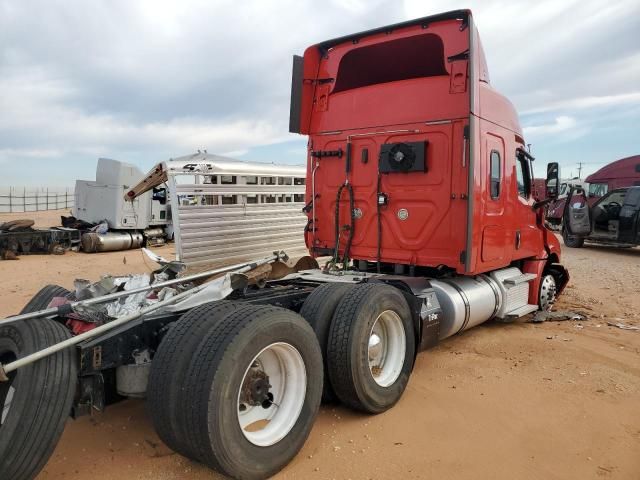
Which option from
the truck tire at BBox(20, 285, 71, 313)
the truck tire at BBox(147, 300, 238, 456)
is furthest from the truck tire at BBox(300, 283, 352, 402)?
the truck tire at BBox(20, 285, 71, 313)

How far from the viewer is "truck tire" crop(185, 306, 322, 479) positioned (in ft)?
8.09

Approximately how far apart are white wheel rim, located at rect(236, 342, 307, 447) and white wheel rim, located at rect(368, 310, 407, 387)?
0.89 m

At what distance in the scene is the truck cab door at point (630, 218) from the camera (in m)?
13.2

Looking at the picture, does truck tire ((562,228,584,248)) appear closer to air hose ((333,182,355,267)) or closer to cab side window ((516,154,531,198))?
cab side window ((516,154,531,198))

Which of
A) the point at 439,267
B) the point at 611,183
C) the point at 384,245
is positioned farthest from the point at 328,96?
the point at 611,183

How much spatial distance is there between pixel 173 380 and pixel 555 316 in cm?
552

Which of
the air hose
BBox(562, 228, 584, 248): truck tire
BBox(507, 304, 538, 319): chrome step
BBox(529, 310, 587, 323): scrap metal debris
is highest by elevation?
the air hose

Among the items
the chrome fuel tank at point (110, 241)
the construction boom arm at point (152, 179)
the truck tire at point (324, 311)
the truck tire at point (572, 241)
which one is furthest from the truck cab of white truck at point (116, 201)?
the truck tire at point (572, 241)

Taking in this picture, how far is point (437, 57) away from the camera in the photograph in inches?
200

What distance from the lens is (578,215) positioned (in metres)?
14.6

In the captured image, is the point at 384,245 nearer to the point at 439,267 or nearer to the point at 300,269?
the point at 439,267

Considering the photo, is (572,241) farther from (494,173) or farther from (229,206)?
(229,206)

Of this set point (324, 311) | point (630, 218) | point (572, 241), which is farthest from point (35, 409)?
point (572, 241)

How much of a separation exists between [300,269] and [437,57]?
2.73 metres
